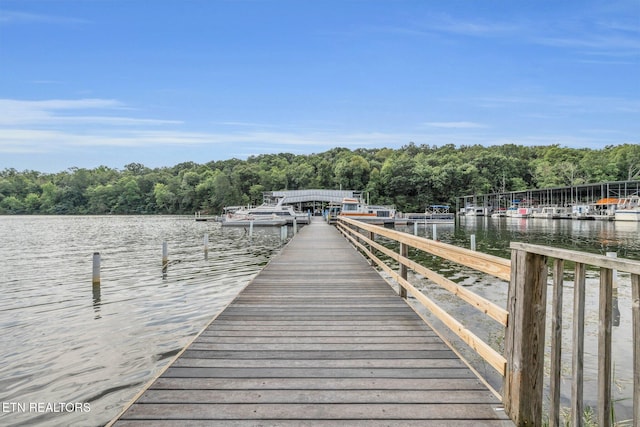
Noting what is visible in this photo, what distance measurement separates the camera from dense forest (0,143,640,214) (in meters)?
82.3

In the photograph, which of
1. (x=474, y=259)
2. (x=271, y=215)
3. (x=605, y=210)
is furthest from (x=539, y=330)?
(x=605, y=210)

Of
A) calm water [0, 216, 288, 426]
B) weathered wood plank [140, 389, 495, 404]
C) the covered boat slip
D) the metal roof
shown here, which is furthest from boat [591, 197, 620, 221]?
weathered wood plank [140, 389, 495, 404]

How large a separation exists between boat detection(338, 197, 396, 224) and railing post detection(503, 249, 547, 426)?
1419 inches

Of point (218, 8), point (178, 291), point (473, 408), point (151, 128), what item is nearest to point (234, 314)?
point (473, 408)

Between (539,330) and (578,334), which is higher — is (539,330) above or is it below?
below

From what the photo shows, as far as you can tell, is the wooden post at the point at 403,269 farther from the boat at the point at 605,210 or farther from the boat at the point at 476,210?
the boat at the point at 476,210

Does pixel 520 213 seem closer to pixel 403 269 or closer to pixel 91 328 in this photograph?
pixel 403 269

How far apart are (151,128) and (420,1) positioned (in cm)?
8061

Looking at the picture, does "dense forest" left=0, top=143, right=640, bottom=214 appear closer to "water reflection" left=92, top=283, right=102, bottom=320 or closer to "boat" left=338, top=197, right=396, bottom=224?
"boat" left=338, top=197, right=396, bottom=224

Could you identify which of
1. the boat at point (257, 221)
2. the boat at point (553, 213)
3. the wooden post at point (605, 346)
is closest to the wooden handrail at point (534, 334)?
the wooden post at point (605, 346)

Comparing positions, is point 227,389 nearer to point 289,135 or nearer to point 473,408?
point 473,408

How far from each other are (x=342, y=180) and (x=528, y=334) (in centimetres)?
8354

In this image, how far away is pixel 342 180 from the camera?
85375 millimetres

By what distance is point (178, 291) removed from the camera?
991cm
